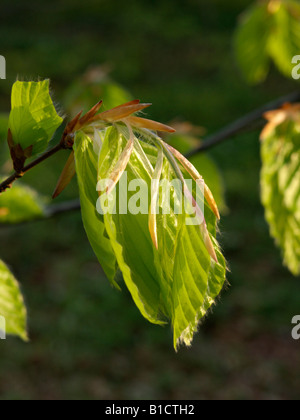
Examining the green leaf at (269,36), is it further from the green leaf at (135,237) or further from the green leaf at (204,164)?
the green leaf at (135,237)

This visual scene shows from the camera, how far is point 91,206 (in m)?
0.46

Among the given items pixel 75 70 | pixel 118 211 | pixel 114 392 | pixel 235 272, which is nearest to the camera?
pixel 118 211

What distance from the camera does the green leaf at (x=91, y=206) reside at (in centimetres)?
45

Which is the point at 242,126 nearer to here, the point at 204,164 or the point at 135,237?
the point at 204,164

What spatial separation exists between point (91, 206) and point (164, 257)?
78 mm

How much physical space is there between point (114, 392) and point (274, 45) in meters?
2.05

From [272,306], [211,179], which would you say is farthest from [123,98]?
[272,306]

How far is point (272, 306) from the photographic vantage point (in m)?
3.34

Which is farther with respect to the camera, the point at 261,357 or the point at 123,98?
the point at 261,357

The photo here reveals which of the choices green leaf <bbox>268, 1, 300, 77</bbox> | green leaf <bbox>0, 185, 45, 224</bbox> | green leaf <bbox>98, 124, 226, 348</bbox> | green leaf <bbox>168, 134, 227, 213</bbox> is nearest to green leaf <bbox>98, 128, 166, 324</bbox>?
green leaf <bbox>98, 124, 226, 348</bbox>

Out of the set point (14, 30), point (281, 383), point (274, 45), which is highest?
point (14, 30)

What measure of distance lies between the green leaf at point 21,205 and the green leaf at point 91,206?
470 mm

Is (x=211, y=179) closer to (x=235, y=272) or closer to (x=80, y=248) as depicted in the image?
(x=235, y=272)

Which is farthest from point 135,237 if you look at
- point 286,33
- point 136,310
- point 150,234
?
point 136,310
